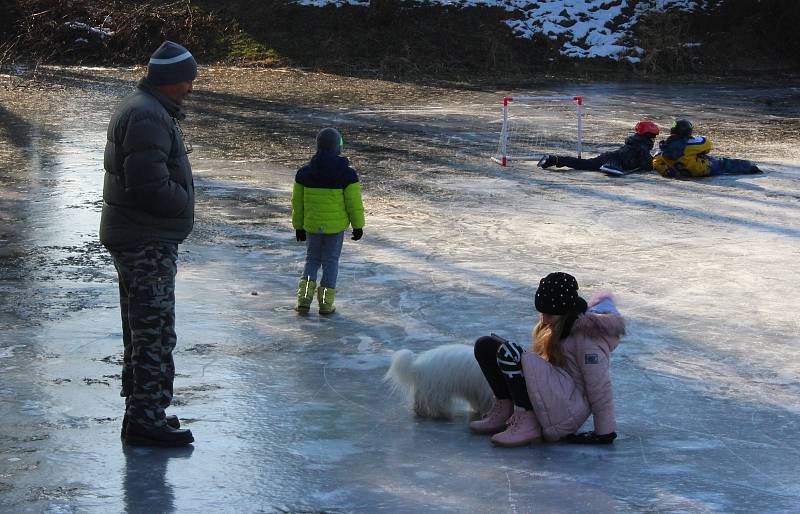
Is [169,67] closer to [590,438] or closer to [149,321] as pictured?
[149,321]

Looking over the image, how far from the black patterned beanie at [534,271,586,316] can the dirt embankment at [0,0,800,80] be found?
21673 mm

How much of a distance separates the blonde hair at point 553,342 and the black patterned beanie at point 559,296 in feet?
0.21

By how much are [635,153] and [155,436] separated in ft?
33.1

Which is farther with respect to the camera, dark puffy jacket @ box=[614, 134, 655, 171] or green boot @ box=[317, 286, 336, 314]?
dark puffy jacket @ box=[614, 134, 655, 171]

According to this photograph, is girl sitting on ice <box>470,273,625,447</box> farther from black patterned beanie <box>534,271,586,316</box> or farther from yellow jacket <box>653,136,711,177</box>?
yellow jacket <box>653,136,711,177</box>

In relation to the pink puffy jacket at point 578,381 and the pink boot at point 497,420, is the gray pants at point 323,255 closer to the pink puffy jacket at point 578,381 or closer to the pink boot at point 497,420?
the pink boot at point 497,420

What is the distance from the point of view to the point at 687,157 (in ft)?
44.8

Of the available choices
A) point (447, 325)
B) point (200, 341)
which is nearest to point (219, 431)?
point (200, 341)

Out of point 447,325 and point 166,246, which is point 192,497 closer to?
point 166,246

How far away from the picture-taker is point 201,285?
868cm

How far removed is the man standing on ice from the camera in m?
5.01

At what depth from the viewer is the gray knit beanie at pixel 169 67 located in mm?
5172

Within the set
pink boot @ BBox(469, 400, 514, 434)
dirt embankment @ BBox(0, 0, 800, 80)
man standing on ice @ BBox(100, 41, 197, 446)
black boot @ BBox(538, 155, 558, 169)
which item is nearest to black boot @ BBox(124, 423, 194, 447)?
man standing on ice @ BBox(100, 41, 197, 446)

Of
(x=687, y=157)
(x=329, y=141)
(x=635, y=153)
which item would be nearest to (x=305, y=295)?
(x=329, y=141)
